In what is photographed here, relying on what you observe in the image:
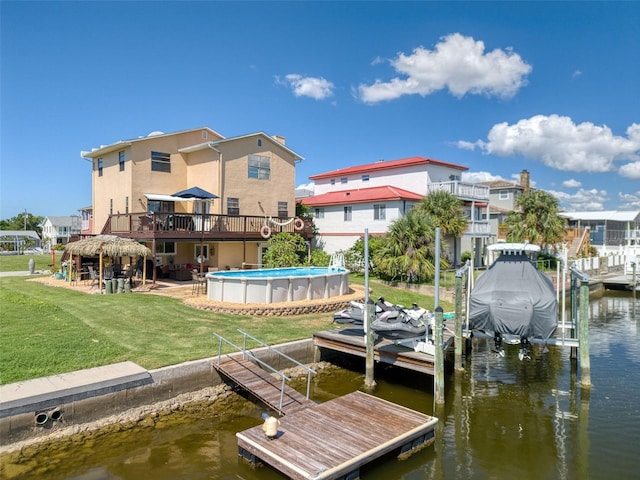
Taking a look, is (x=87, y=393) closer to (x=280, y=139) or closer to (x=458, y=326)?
(x=458, y=326)

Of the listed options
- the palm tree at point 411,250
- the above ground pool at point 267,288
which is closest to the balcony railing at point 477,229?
the palm tree at point 411,250

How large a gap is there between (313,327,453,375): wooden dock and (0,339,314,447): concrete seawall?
384 centimetres

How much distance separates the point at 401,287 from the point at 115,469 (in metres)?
19.5

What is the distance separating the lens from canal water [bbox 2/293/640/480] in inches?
320

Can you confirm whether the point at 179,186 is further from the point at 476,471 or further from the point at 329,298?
the point at 476,471

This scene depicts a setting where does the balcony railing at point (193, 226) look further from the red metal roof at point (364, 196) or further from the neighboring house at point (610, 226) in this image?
the neighboring house at point (610, 226)

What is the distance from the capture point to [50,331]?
1297 cm

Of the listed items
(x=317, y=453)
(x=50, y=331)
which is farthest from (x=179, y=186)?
(x=317, y=453)

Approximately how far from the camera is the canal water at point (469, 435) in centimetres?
812

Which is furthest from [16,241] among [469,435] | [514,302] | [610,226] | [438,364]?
[610,226]

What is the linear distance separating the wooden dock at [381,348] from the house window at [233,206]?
1583 centimetres

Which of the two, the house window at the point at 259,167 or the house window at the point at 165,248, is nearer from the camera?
the house window at the point at 165,248

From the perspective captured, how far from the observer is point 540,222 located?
35656 millimetres

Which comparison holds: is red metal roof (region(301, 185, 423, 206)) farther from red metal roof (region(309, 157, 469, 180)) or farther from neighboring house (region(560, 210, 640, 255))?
neighboring house (region(560, 210, 640, 255))
